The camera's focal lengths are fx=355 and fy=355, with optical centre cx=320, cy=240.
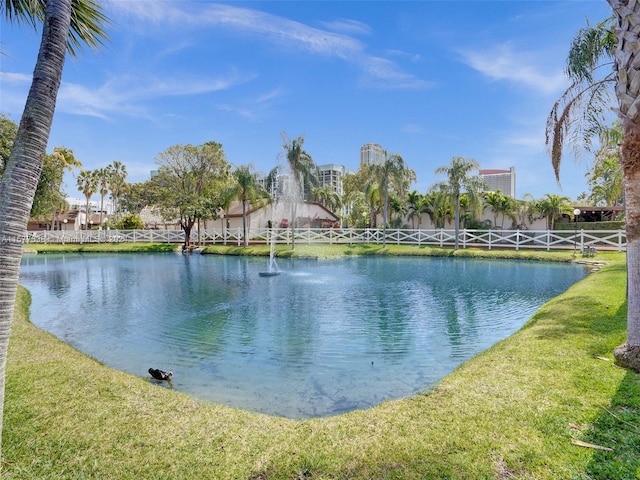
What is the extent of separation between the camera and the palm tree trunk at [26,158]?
6.70ft

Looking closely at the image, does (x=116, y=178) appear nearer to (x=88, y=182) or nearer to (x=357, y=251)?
(x=88, y=182)

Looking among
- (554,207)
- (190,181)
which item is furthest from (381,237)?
(190,181)

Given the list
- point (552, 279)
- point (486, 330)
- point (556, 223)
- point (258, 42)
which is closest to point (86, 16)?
point (486, 330)

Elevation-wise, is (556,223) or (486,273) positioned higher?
(556,223)

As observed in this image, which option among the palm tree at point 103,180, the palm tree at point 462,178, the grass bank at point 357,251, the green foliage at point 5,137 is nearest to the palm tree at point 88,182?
the palm tree at point 103,180

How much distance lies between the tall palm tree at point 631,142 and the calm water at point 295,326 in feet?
8.33

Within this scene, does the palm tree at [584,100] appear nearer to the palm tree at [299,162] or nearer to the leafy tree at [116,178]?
the palm tree at [299,162]

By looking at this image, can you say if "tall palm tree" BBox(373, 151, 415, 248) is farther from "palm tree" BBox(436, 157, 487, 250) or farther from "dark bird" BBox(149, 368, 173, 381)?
"dark bird" BBox(149, 368, 173, 381)

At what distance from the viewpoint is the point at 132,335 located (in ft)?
26.7

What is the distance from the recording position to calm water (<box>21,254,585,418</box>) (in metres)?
5.45

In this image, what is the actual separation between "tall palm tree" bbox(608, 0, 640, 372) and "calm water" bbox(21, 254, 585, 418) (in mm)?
2540

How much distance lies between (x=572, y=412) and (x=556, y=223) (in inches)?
1366

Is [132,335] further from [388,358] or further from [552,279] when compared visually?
[552,279]

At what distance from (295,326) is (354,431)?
5.35m
